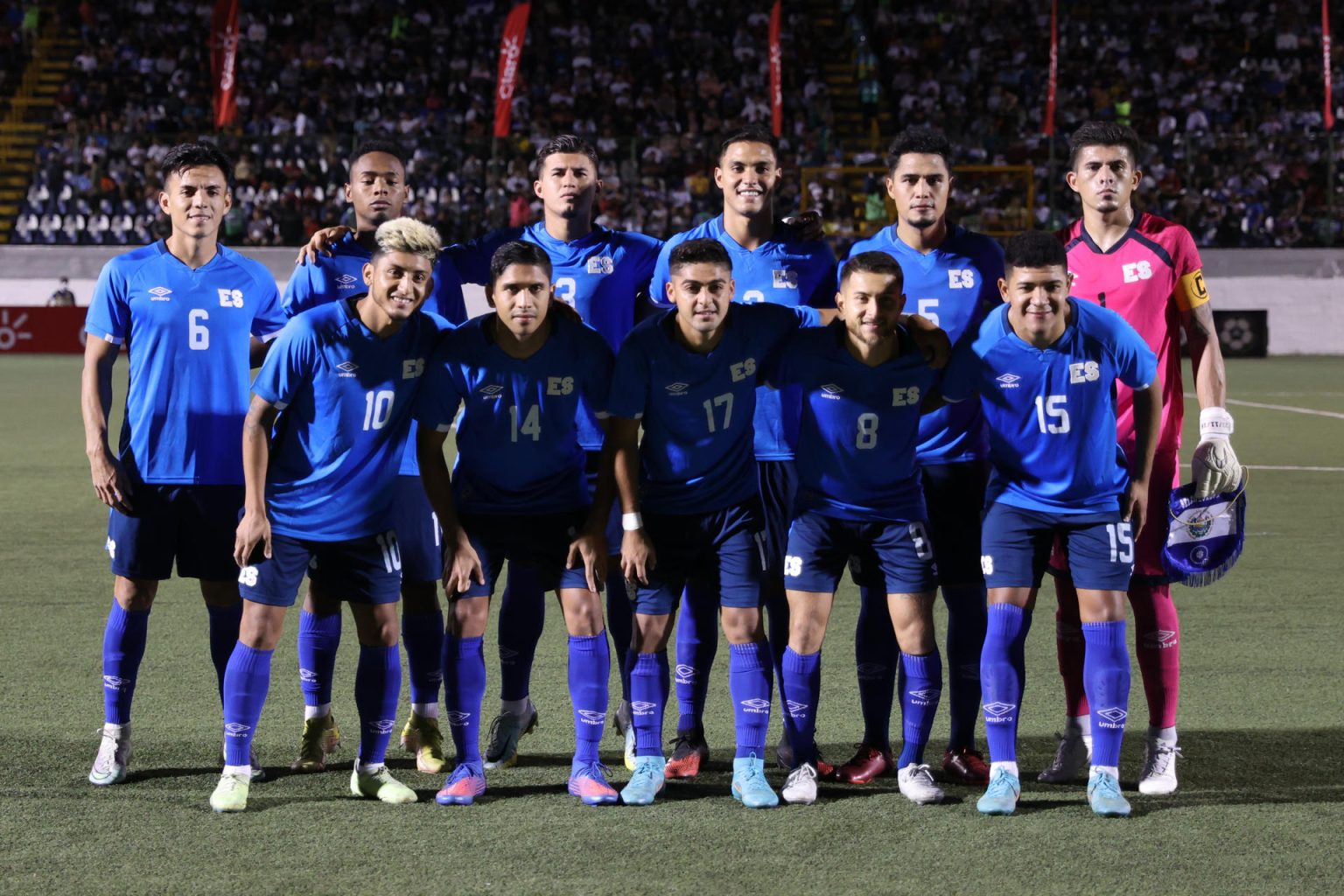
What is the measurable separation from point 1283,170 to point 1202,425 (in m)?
24.3

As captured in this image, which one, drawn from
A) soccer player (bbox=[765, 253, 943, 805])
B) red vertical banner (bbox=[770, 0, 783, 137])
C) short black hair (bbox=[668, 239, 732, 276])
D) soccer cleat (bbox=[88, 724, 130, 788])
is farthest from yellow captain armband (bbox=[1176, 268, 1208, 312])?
red vertical banner (bbox=[770, 0, 783, 137])

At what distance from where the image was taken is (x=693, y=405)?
4.80 meters

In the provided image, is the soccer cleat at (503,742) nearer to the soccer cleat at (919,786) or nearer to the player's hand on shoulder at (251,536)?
the player's hand on shoulder at (251,536)

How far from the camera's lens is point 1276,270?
26.7 metres

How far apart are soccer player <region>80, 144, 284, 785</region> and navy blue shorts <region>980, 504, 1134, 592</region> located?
248 centimetres

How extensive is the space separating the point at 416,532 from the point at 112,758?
1.21 m

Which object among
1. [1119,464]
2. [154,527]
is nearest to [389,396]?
[154,527]

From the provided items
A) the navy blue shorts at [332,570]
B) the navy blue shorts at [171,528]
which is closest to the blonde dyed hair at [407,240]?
the navy blue shorts at [332,570]

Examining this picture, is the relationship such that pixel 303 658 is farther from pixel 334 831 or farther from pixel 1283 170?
pixel 1283 170

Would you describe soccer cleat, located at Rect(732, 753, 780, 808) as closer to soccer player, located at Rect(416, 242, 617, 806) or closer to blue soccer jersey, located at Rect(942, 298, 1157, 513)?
soccer player, located at Rect(416, 242, 617, 806)

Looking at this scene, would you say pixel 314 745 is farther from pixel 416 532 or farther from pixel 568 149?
pixel 568 149

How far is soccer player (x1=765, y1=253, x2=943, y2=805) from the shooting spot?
15.7ft

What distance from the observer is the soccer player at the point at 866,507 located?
478 centimetres

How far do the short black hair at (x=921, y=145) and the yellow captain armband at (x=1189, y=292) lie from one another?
866mm
